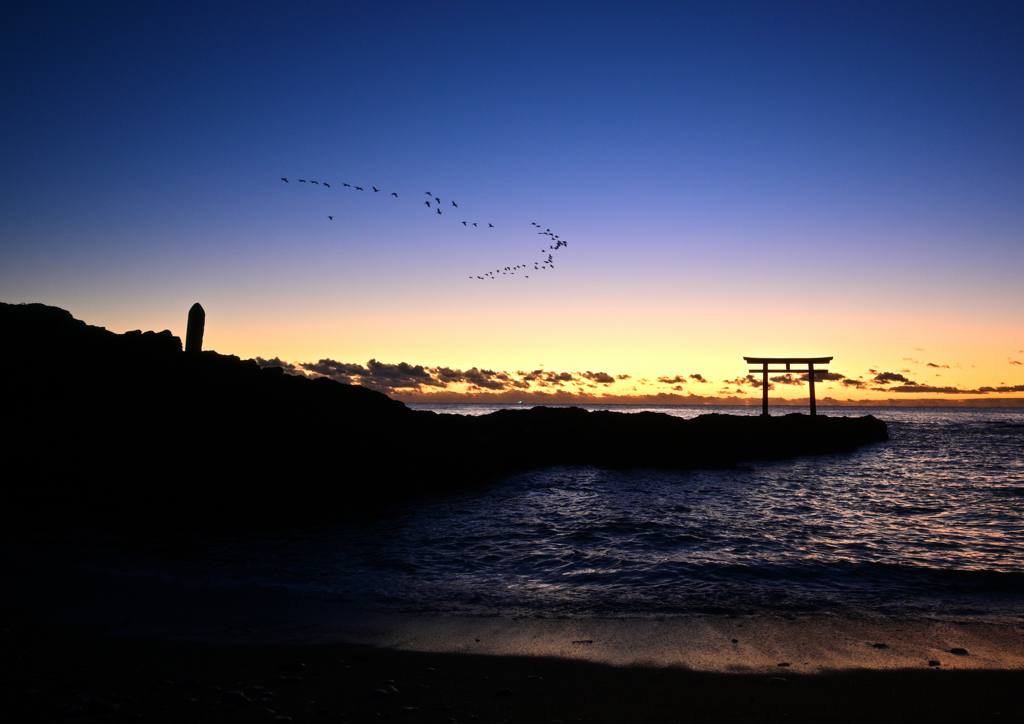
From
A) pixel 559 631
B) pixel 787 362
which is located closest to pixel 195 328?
pixel 559 631

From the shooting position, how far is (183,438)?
1542 centimetres

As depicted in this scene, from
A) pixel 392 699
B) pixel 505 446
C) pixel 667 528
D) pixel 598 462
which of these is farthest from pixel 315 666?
pixel 598 462

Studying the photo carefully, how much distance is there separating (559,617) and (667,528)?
7155 millimetres

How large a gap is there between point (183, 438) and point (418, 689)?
43.5 feet

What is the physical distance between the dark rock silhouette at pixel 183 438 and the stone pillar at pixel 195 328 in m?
0.68

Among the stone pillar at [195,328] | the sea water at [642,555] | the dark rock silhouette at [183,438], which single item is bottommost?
the sea water at [642,555]

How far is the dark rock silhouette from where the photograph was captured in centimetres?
1395

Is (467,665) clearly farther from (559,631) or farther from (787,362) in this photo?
(787,362)

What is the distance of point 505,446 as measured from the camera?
25.1 meters

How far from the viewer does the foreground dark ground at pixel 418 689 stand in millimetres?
4484

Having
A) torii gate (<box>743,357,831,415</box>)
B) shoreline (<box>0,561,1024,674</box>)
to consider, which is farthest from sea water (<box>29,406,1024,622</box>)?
torii gate (<box>743,357,831,415</box>)

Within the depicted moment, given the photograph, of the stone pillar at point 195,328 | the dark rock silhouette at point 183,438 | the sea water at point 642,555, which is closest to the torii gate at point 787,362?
the sea water at point 642,555

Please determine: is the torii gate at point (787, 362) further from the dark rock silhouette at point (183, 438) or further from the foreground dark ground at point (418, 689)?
the foreground dark ground at point (418, 689)

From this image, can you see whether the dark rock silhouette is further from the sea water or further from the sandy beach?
the sandy beach
